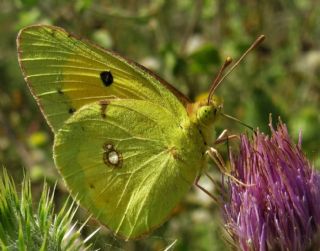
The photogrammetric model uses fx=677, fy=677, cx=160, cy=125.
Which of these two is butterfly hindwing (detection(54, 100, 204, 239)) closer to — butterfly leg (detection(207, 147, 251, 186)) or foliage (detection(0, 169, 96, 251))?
butterfly leg (detection(207, 147, 251, 186))

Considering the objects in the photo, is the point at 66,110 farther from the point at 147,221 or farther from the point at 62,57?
the point at 147,221

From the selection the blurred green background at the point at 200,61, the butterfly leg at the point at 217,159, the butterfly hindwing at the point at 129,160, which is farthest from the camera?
the blurred green background at the point at 200,61

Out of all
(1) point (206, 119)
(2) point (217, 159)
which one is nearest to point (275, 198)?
(2) point (217, 159)

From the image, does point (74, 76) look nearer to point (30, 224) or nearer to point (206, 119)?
point (206, 119)

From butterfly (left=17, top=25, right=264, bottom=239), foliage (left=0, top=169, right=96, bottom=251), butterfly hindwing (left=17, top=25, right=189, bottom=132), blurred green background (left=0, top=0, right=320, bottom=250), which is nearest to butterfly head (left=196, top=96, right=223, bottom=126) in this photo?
butterfly (left=17, top=25, right=264, bottom=239)

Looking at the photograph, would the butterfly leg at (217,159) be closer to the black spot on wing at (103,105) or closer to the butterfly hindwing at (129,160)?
the butterfly hindwing at (129,160)

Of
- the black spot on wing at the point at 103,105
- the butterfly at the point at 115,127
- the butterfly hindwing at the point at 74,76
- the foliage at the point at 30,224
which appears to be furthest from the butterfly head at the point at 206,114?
the foliage at the point at 30,224

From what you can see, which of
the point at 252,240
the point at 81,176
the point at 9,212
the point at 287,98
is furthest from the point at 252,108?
the point at 287,98
